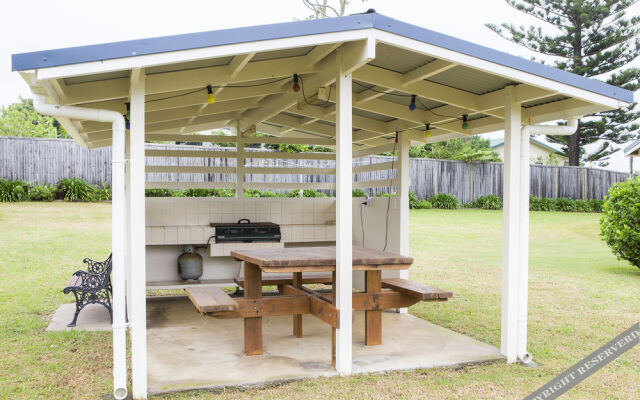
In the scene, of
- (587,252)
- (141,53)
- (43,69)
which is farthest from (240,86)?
(587,252)

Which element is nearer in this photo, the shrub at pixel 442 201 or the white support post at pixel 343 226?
the white support post at pixel 343 226

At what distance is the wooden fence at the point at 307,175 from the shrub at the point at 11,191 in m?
0.45

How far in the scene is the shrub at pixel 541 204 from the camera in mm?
22344

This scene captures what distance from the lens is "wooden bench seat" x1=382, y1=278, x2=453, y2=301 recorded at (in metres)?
4.94

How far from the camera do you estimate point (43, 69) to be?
357cm

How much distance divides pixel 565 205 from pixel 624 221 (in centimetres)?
1325

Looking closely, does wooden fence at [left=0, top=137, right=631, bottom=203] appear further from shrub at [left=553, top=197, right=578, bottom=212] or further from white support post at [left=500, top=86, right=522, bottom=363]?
white support post at [left=500, top=86, right=522, bottom=363]

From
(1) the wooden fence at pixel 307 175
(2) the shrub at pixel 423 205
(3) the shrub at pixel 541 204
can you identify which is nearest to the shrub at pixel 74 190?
(1) the wooden fence at pixel 307 175

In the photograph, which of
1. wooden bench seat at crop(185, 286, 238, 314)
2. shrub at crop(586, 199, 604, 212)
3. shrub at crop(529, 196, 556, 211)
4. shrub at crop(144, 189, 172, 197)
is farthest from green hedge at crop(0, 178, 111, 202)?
shrub at crop(586, 199, 604, 212)

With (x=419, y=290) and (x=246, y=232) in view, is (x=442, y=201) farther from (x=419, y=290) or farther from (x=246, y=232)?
(x=419, y=290)

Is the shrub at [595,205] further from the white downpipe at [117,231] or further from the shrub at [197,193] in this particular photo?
the white downpipe at [117,231]

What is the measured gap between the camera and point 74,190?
16109mm

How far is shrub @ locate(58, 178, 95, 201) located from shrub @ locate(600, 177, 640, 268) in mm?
12928

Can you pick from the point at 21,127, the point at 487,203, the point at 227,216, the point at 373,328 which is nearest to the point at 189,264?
the point at 227,216
